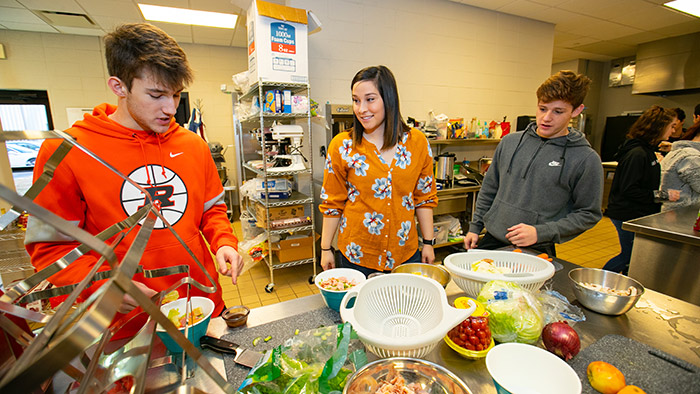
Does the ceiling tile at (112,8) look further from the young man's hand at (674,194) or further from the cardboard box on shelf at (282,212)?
the young man's hand at (674,194)

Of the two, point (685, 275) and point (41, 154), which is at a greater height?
point (41, 154)

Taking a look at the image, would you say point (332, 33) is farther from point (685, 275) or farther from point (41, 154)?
point (685, 275)

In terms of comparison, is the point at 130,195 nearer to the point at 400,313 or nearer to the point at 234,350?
the point at 234,350

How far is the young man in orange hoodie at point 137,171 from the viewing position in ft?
3.16

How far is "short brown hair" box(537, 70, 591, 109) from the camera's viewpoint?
1.52m

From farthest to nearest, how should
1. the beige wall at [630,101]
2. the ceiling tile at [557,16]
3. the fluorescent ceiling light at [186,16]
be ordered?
the beige wall at [630,101], the ceiling tile at [557,16], the fluorescent ceiling light at [186,16]

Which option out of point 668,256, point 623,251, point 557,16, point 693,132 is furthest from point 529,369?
point 557,16

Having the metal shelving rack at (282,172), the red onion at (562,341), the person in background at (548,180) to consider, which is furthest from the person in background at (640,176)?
the metal shelving rack at (282,172)

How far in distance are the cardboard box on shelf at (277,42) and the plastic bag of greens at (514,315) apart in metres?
2.55

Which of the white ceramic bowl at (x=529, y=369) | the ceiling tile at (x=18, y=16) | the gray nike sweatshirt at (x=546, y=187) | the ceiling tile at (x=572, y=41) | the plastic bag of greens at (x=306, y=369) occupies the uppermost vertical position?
the ceiling tile at (x=572, y=41)

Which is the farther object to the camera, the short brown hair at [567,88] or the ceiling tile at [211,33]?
the ceiling tile at [211,33]

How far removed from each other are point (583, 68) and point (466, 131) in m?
5.15

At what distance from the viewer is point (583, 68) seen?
6.86 m

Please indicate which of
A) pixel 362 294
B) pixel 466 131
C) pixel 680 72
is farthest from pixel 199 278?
pixel 680 72
